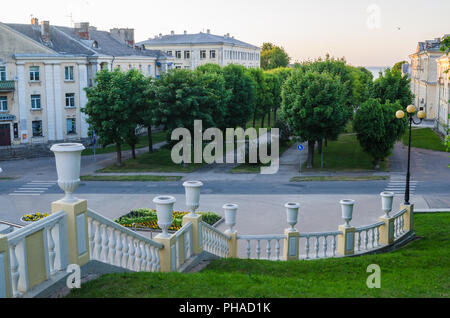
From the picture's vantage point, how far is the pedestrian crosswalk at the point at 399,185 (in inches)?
1330

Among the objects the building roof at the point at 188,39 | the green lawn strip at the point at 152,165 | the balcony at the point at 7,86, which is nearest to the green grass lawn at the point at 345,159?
the green lawn strip at the point at 152,165

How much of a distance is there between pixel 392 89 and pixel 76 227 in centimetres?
4555

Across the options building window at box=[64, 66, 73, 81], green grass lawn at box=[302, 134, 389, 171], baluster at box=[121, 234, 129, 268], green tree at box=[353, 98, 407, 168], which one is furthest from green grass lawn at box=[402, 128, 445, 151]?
baluster at box=[121, 234, 129, 268]

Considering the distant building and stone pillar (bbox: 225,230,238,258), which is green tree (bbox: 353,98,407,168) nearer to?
stone pillar (bbox: 225,230,238,258)

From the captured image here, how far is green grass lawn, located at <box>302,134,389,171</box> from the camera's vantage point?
43156mm

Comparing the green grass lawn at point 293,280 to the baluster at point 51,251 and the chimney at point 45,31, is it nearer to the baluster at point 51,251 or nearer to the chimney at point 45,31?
the baluster at point 51,251

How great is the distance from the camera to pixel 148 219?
25438 mm

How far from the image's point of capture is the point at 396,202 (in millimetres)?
30141

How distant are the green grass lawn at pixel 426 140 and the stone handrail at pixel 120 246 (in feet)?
152

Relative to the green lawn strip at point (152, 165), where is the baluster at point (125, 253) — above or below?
above

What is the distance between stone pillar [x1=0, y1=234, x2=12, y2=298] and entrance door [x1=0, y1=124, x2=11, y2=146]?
154ft
